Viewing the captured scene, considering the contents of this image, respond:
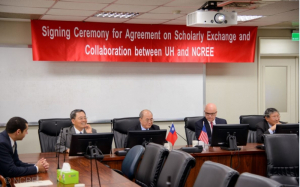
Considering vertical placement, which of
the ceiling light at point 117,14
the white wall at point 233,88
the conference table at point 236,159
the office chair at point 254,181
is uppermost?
the ceiling light at point 117,14

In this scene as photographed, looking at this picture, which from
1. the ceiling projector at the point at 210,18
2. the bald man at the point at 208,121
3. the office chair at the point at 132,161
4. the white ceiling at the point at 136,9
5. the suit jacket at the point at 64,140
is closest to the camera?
the office chair at the point at 132,161

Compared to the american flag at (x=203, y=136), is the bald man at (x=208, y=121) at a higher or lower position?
higher

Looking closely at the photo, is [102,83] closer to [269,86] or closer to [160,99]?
[160,99]

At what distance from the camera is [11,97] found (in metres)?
6.77

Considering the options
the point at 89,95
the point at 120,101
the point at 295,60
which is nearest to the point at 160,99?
the point at 120,101

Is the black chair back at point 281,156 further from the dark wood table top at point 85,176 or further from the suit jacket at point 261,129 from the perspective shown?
the dark wood table top at point 85,176

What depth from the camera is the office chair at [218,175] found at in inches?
106

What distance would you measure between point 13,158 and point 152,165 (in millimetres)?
1382

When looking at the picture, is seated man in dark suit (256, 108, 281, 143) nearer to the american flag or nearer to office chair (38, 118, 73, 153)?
the american flag

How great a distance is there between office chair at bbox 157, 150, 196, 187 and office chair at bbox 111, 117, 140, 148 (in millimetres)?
2352

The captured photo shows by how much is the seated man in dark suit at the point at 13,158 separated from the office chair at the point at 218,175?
65.3 inches

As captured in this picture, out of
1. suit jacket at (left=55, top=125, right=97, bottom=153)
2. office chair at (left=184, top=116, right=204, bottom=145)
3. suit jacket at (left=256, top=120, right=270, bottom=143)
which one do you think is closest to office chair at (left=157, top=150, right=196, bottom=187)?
suit jacket at (left=55, top=125, right=97, bottom=153)

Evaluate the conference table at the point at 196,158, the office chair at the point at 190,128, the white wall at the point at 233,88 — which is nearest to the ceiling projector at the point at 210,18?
the conference table at the point at 196,158

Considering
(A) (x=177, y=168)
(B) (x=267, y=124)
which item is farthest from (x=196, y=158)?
(A) (x=177, y=168)
